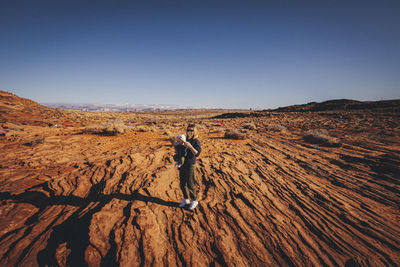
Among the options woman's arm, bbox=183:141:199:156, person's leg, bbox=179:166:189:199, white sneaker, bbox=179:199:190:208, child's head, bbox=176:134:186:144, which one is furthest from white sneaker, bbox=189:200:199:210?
child's head, bbox=176:134:186:144

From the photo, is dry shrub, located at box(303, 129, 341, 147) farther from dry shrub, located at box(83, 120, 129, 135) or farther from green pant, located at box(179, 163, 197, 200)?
dry shrub, located at box(83, 120, 129, 135)

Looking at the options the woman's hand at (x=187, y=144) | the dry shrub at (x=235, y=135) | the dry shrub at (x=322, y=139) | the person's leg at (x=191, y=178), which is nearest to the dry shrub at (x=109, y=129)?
the dry shrub at (x=235, y=135)

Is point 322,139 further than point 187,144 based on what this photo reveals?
Yes

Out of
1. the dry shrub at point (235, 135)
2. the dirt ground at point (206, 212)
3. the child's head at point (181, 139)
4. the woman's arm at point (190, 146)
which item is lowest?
the dirt ground at point (206, 212)

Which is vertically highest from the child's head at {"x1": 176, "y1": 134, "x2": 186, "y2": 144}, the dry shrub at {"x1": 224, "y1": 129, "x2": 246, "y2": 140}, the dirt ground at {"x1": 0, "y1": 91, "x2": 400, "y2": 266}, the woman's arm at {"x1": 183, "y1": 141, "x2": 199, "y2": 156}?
the child's head at {"x1": 176, "y1": 134, "x2": 186, "y2": 144}

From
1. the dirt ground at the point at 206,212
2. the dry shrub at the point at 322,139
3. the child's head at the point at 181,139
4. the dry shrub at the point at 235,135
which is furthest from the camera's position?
the dry shrub at the point at 235,135

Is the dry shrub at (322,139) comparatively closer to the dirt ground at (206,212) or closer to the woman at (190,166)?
the dirt ground at (206,212)

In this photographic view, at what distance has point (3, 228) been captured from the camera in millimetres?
3166

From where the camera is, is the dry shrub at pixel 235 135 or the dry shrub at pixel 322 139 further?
the dry shrub at pixel 235 135

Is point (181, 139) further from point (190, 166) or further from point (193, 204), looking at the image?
point (193, 204)

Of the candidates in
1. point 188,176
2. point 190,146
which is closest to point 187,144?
point 190,146

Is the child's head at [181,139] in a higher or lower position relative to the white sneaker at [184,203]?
Answer: higher

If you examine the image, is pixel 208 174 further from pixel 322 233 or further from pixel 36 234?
pixel 36 234

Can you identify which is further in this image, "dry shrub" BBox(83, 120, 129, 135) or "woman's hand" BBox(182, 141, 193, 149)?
"dry shrub" BBox(83, 120, 129, 135)
